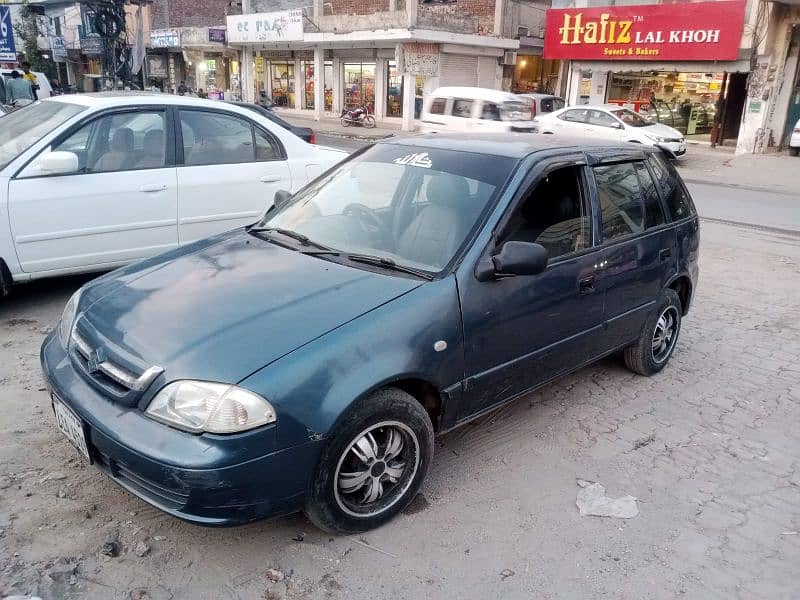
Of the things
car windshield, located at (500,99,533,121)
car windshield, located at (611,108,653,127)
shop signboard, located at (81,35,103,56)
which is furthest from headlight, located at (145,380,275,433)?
shop signboard, located at (81,35,103,56)

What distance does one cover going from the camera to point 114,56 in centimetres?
1822

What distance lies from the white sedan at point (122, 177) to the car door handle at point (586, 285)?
11.5ft

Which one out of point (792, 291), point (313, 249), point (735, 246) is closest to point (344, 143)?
point (735, 246)

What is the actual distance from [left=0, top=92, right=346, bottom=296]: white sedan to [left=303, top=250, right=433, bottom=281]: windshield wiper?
106 inches

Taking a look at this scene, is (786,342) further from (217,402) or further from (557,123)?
(557,123)

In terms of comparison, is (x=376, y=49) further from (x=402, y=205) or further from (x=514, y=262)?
(x=514, y=262)

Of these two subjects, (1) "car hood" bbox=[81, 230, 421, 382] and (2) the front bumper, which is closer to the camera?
(2) the front bumper

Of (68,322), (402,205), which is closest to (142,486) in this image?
(68,322)

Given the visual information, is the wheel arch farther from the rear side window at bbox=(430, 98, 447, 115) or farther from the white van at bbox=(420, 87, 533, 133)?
the rear side window at bbox=(430, 98, 447, 115)

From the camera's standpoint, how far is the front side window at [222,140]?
19.0 feet

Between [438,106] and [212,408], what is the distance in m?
16.5

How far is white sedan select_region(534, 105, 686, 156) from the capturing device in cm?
1794

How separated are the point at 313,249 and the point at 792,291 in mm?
5887

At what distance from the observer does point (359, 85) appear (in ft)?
101
